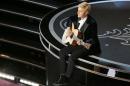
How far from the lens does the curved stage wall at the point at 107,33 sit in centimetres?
575

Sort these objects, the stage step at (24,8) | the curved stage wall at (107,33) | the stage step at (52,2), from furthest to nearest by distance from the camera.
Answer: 1. the stage step at (24,8)
2. the stage step at (52,2)
3. the curved stage wall at (107,33)

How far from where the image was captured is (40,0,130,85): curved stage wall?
18.9ft

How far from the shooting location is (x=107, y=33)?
6.59 metres

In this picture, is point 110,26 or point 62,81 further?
point 110,26

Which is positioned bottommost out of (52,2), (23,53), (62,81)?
(62,81)

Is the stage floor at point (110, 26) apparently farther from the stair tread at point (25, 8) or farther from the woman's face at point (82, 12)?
the stair tread at point (25, 8)

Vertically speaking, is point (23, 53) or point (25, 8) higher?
point (25, 8)

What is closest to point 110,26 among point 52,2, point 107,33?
point 107,33

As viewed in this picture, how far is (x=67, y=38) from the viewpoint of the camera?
5.80 meters

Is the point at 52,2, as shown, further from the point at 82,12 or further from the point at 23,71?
the point at 82,12

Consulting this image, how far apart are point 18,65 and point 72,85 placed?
8.89ft

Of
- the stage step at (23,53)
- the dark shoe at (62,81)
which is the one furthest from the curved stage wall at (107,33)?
the stage step at (23,53)

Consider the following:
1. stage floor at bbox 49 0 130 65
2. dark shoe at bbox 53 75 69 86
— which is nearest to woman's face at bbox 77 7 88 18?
stage floor at bbox 49 0 130 65

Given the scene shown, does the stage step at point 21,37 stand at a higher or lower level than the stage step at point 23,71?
higher
